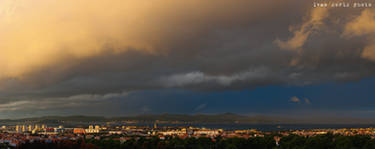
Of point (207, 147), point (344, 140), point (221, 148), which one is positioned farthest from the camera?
point (207, 147)

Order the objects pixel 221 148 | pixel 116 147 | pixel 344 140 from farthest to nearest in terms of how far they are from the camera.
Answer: pixel 221 148
pixel 116 147
pixel 344 140

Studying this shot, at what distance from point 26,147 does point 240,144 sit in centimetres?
4031

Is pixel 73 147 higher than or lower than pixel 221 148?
higher

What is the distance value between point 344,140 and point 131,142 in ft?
146

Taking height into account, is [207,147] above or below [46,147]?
below

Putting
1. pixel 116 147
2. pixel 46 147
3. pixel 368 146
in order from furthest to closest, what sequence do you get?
pixel 116 147 < pixel 368 146 < pixel 46 147

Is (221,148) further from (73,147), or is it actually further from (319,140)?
(73,147)

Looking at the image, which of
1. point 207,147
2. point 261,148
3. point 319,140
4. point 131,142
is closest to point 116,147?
point 131,142

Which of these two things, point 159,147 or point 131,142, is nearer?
point 159,147

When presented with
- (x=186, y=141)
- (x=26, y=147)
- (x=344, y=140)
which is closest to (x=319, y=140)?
(x=344, y=140)

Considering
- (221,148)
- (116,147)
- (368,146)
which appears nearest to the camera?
(368,146)

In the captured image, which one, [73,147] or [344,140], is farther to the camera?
[344,140]

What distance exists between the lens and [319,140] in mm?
60281

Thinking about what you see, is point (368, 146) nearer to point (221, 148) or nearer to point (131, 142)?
point (221, 148)
